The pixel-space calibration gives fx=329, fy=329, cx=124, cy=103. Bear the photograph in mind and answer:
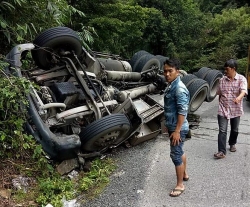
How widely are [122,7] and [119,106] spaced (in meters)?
6.04

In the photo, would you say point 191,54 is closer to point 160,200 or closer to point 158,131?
point 158,131

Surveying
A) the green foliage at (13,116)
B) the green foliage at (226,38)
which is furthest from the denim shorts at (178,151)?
the green foliage at (226,38)

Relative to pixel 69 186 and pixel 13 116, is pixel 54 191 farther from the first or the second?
pixel 13 116

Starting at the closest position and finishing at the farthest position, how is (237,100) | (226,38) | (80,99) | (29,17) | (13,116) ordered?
(13,116)
(237,100)
(80,99)
(29,17)
(226,38)

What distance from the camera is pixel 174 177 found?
4.29 metres

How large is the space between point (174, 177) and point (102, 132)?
1.11 m

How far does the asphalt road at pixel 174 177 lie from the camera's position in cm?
370

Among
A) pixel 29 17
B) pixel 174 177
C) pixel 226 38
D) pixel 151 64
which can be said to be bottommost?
pixel 226 38

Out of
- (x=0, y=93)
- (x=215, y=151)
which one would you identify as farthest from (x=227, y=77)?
(x=0, y=93)

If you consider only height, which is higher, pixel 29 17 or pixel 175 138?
pixel 29 17

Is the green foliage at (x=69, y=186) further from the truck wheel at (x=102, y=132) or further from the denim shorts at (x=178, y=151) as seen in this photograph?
the denim shorts at (x=178, y=151)

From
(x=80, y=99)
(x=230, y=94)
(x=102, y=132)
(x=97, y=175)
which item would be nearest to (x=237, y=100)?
(x=230, y=94)

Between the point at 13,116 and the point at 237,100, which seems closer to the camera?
the point at 13,116

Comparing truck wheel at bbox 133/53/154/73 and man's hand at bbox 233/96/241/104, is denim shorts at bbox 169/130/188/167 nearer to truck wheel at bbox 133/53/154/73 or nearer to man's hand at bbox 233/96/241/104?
man's hand at bbox 233/96/241/104
